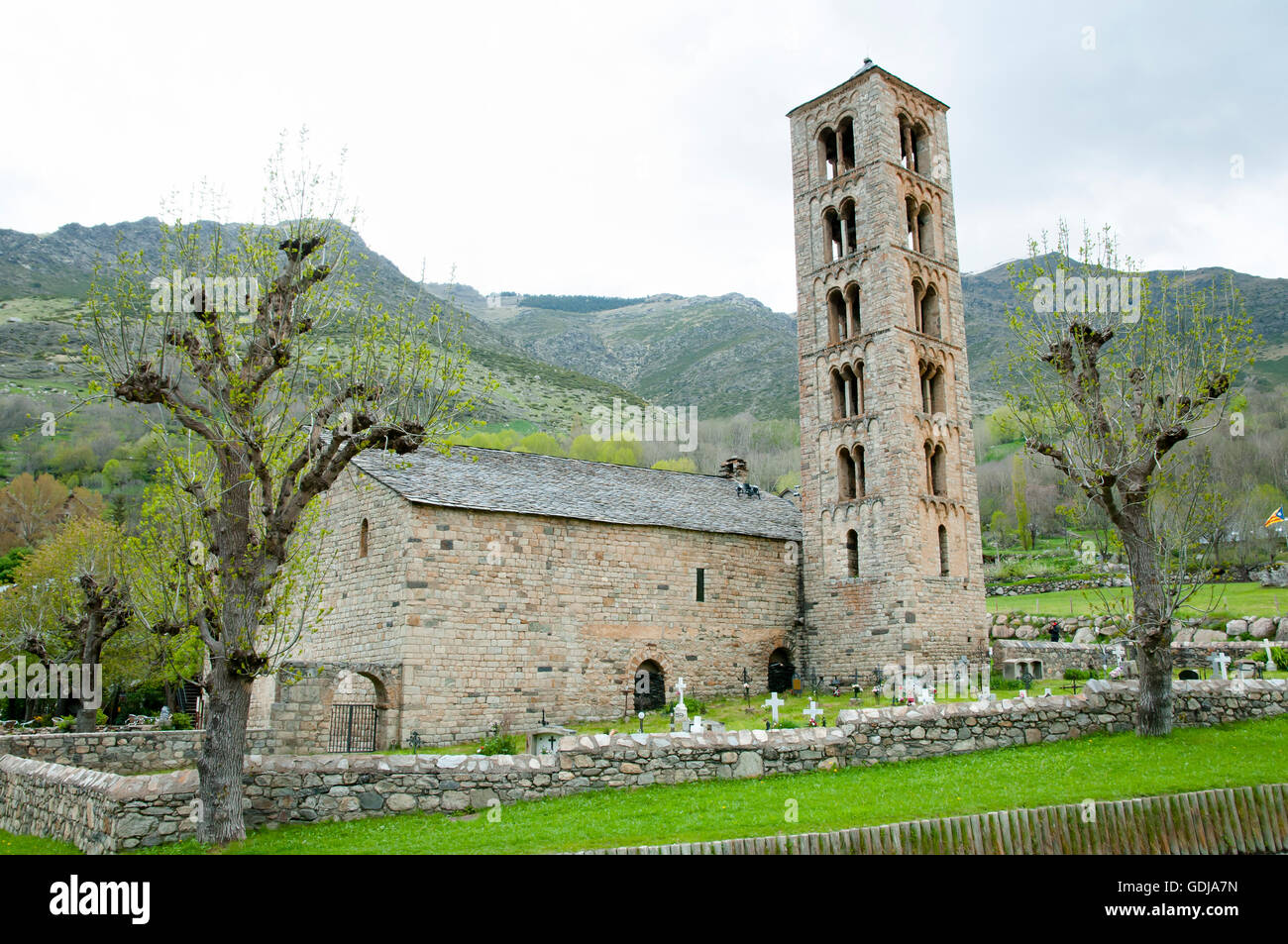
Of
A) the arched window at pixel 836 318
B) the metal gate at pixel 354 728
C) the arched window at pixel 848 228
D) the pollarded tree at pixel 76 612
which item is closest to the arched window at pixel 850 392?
the arched window at pixel 836 318

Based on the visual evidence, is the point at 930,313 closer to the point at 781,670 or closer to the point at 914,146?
the point at 914,146

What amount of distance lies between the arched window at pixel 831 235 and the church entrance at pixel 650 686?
17082 mm

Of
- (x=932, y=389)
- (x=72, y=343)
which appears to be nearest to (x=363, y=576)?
(x=932, y=389)

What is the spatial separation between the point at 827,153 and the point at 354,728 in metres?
28.2

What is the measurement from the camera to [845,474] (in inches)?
1264

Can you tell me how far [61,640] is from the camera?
3291cm

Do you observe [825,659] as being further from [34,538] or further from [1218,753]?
[34,538]

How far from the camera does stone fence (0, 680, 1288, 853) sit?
38.1 feet

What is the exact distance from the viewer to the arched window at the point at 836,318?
33000 mm

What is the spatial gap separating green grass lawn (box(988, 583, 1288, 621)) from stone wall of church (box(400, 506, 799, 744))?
1130 cm
